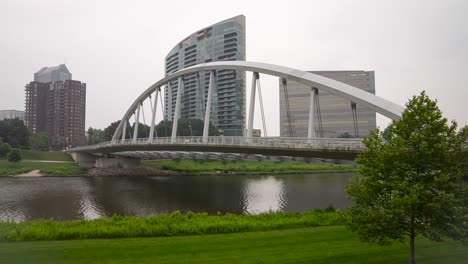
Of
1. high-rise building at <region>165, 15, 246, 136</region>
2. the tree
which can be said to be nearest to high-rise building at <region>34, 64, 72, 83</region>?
high-rise building at <region>165, 15, 246, 136</region>

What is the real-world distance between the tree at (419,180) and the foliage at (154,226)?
436cm

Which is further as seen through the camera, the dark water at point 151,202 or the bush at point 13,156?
the bush at point 13,156

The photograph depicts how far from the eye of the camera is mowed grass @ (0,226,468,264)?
931 cm

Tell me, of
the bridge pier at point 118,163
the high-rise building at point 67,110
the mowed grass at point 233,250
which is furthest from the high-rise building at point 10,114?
the mowed grass at point 233,250

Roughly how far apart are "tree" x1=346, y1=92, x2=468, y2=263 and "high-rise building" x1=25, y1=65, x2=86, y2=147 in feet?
416

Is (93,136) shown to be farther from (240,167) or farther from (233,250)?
(233,250)

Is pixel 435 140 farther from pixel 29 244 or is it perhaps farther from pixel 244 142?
pixel 244 142

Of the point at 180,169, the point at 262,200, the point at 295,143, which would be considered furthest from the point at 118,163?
the point at 295,143

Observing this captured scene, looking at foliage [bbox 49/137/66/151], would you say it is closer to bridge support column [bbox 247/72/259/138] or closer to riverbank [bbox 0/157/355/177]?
riverbank [bbox 0/157/355/177]

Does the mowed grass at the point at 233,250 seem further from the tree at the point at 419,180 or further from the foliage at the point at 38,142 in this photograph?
the foliage at the point at 38,142

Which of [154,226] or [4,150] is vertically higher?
[4,150]

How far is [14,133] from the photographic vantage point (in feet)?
261

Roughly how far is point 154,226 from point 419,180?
10316 millimetres

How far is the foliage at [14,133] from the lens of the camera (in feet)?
255
